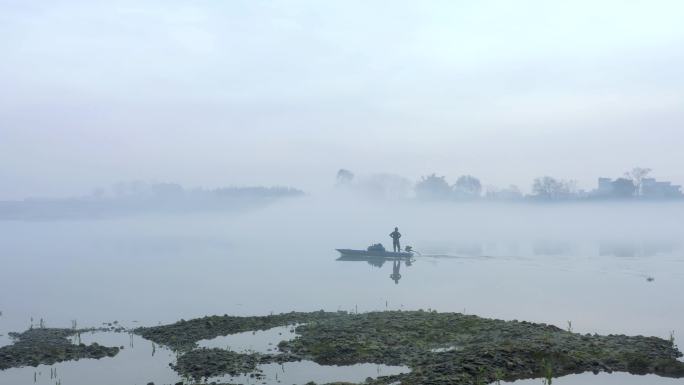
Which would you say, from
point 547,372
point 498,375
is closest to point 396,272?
point 547,372

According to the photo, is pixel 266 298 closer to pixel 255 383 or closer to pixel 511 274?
pixel 255 383

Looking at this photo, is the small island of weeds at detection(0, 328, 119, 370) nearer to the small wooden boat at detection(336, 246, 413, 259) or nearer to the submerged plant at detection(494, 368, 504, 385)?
the submerged plant at detection(494, 368, 504, 385)

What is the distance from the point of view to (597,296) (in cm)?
2622

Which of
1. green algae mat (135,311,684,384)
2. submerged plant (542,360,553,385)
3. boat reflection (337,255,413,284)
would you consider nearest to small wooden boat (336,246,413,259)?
boat reflection (337,255,413,284)

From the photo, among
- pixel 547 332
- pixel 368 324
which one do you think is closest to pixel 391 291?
pixel 368 324

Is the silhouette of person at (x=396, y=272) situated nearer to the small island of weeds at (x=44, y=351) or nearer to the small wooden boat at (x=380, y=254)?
the small wooden boat at (x=380, y=254)

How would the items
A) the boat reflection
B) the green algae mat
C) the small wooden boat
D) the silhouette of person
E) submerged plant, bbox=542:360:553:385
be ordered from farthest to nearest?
the small wooden boat
the boat reflection
the silhouette of person
the green algae mat
submerged plant, bbox=542:360:553:385

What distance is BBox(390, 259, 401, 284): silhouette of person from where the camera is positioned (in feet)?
109

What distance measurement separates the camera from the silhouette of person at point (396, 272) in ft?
109

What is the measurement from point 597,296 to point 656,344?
997cm

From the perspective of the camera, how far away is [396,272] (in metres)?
36.1

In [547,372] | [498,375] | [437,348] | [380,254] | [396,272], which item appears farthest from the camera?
[380,254]

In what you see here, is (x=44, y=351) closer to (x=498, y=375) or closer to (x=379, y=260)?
(x=498, y=375)

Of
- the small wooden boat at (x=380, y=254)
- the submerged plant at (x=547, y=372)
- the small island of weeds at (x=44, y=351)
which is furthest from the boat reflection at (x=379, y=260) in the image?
the small island of weeds at (x=44, y=351)
